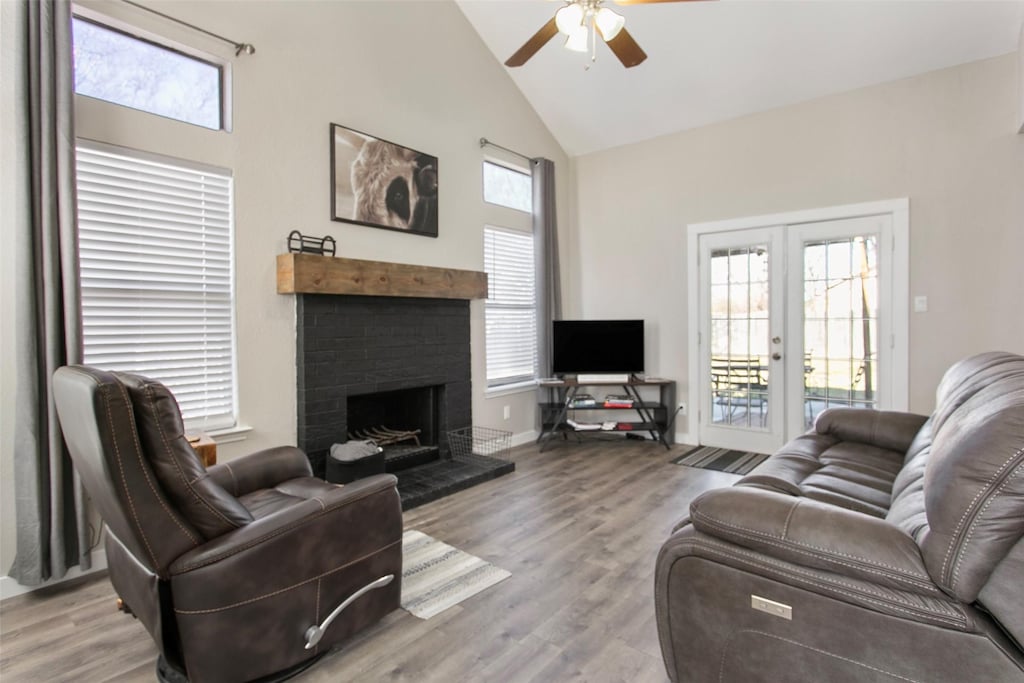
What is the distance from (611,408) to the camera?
5070 millimetres

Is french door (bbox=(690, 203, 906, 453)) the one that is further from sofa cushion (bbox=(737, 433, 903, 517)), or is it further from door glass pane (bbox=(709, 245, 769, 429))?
sofa cushion (bbox=(737, 433, 903, 517))

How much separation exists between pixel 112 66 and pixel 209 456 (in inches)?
79.9

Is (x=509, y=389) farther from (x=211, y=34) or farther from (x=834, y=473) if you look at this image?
(x=211, y=34)

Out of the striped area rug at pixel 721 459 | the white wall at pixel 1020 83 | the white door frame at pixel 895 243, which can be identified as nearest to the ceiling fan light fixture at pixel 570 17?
the white door frame at pixel 895 243

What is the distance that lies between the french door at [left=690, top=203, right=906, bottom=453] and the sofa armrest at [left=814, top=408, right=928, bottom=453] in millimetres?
1434

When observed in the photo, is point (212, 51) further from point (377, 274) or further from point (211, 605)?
point (211, 605)

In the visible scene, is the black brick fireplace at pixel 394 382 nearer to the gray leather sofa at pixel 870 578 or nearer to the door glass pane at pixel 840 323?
→ the gray leather sofa at pixel 870 578

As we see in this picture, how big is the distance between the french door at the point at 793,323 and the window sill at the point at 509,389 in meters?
1.54

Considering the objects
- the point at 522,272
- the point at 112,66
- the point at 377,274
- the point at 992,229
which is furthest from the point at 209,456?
the point at 992,229

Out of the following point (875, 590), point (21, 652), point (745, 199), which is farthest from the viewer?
point (745, 199)

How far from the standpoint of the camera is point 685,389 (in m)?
5.16

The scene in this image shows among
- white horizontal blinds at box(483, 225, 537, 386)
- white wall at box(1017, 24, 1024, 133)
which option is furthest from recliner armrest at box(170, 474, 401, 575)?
white wall at box(1017, 24, 1024, 133)

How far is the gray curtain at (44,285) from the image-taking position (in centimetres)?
231

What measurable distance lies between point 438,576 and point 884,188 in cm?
423
